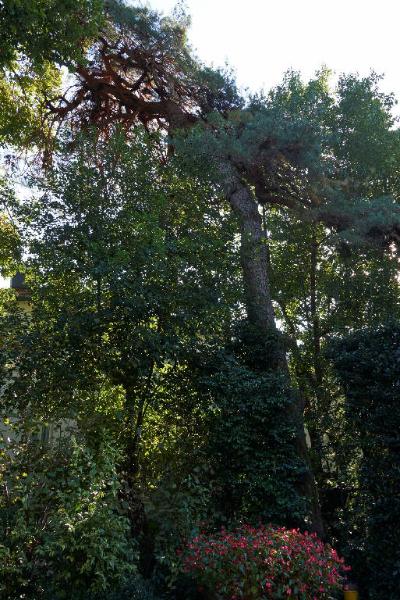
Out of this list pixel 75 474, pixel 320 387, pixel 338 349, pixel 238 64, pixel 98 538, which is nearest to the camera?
pixel 98 538

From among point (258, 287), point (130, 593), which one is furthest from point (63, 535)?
point (258, 287)

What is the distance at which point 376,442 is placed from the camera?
7.95 meters

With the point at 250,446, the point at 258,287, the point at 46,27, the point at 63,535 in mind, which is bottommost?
the point at 63,535

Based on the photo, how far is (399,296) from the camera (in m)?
11.4

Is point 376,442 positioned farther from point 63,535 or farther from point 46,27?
point 46,27

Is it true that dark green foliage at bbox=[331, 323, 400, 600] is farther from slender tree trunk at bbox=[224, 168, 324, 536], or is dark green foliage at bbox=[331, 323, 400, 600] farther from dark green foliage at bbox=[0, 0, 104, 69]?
dark green foliage at bbox=[0, 0, 104, 69]

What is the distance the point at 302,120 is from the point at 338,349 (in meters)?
4.27

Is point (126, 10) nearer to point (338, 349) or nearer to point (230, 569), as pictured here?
point (338, 349)

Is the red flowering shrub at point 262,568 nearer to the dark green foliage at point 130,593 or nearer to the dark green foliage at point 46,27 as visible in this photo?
the dark green foliage at point 130,593

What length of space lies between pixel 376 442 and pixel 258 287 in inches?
155

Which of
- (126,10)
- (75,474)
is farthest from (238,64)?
(75,474)

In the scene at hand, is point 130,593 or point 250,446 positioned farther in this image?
point 250,446

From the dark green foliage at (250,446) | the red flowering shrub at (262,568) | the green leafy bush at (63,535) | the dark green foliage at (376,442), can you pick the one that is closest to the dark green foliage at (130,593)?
the green leafy bush at (63,535)

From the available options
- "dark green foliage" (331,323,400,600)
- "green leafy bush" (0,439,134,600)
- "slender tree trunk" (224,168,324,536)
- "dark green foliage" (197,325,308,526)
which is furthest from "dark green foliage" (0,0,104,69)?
"dark green foliage" (331,323,400,600)
